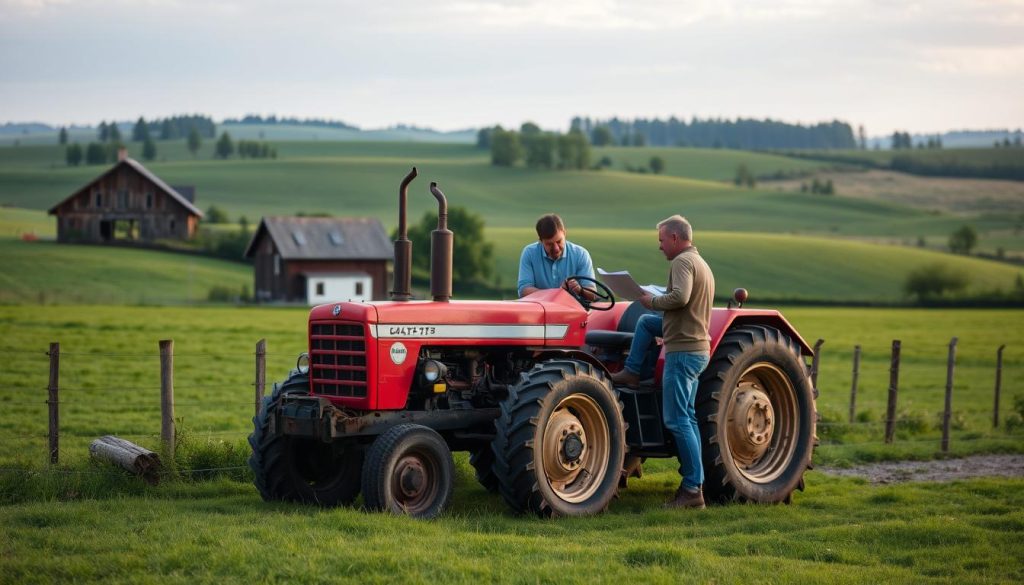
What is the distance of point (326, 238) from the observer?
64812 mm

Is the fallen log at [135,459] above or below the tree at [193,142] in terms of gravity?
below

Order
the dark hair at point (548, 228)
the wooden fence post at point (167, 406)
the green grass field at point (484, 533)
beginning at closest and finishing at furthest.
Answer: the green grass field at point (484, 533) < the dark hair at point (548, 228) < the wooden fence post at point (167, 406)

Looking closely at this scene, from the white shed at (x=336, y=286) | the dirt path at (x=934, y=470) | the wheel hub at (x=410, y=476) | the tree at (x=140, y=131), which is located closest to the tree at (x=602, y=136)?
the tree at (x=140, y=131)

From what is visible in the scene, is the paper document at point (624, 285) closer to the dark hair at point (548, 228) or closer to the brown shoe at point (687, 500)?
the dark hair at point (548, 228)

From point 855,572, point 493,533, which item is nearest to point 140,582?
point 493,533

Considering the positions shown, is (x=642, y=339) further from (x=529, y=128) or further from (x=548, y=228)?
(x=529, y=128)

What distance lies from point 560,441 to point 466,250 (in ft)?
180

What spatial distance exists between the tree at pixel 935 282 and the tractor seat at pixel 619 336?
54.2m

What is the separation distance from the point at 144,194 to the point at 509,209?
3544 centimetres

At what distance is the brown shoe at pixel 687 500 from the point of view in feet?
30.0

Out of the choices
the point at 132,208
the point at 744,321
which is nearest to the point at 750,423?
the point at 744,321

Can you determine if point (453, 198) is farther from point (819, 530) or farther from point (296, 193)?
point (819, 530)

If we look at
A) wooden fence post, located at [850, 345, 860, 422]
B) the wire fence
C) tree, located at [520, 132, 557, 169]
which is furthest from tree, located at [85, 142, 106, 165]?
wooden fence post, located at [850, 345, 860, 422]

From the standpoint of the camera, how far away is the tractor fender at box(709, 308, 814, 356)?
9.66m
